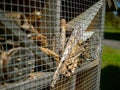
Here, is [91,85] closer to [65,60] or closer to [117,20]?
[65,60]

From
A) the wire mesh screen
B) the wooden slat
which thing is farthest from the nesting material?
the wooden slat

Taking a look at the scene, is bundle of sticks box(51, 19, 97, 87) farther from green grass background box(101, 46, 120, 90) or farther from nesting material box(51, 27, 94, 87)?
green grass background box(101, 46, 120, 90)

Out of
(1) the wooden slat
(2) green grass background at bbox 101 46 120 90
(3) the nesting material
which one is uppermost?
(1) the wooden slat

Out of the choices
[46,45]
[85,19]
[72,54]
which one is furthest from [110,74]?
[46,45]

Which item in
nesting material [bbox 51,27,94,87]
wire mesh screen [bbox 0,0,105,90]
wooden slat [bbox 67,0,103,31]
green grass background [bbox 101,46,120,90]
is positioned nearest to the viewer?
wire mesh screen [bbox 0,0,105,90]

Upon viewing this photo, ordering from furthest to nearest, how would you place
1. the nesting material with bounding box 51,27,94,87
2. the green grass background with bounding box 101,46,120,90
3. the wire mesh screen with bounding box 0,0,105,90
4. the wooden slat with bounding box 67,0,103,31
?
1. the green grass background with bounding box 101,46,120,90
2. the wooden slat with bounding box 67,0,103,31
3. the nesting material with bounding box 51,27,94,87
4. the wire mesh screen with bounding box 0,0,105,90

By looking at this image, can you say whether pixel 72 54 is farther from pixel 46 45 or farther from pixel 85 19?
pixel 85 19

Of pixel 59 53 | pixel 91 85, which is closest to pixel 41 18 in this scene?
pixel 59 53

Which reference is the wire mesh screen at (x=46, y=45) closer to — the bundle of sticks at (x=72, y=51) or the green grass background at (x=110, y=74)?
the bundle of sticks at (x=72, y=51)

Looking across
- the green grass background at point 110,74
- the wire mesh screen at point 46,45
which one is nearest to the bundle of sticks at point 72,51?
the wire mesh screen at point 46,45
